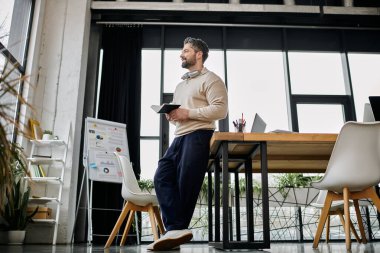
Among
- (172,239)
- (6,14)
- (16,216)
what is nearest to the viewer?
(172,239)

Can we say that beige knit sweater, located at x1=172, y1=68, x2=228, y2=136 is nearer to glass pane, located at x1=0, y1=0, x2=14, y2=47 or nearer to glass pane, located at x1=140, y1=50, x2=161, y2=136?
glass pane, located at x1=0, y1=0, x2=14, y2=47

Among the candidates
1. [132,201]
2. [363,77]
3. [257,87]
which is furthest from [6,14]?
[363,77]

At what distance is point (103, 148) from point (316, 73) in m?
3.35

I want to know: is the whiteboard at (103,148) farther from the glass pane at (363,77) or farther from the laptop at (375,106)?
the glass pane at (363,77)

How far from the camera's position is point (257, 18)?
228 inches

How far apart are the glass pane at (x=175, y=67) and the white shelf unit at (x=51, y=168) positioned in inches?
69.7

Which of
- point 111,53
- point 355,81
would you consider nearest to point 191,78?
point 111,53

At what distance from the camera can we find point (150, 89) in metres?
5.73

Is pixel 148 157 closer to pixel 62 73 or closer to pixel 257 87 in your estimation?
pixel 62 73

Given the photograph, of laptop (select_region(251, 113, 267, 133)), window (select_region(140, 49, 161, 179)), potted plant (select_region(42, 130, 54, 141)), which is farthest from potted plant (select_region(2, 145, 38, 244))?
laptop (select_region(251, 113, 267, 133))

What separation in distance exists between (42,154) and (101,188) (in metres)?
0.84

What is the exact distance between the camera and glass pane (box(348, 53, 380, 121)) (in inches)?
232

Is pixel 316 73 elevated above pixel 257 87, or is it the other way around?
pixel 316 73

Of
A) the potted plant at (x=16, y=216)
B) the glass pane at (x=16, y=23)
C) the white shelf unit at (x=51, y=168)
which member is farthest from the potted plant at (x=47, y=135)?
the glass pane at (x=16, y=23)
